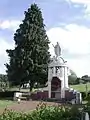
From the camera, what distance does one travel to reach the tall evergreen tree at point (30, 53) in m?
49.1

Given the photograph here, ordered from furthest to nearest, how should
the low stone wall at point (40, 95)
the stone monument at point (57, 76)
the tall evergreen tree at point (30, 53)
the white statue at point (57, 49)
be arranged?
the tall evergreen tree at point (30, 53) → the white statue at point (57, 49) → the stone monument at point (57, 76) → the low stone wall at point (40, 95)

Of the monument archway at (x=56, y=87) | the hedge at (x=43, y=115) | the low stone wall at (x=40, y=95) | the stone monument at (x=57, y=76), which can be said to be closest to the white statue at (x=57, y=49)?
the stone monument at (x=57, y=76)

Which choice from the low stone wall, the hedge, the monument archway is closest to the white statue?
the monument archway

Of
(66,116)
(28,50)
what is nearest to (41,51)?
(28,50)

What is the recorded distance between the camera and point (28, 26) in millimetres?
51000

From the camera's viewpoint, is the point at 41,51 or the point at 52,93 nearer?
the point at 52,93

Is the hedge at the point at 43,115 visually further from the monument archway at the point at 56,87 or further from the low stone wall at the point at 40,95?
the monument archway at the point at 56,87

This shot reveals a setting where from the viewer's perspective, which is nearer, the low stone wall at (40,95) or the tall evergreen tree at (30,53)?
the low stone wall at (40,95)

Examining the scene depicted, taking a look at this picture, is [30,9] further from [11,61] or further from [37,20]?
[11,61]

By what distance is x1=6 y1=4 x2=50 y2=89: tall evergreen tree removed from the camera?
49062 millimetres

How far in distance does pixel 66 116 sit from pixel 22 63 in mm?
35201

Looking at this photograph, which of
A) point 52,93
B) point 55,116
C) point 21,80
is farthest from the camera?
point 21,80

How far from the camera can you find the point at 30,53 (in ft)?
163

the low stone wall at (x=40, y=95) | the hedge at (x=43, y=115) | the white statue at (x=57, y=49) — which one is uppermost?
the white statue at (x=57, y=49)
